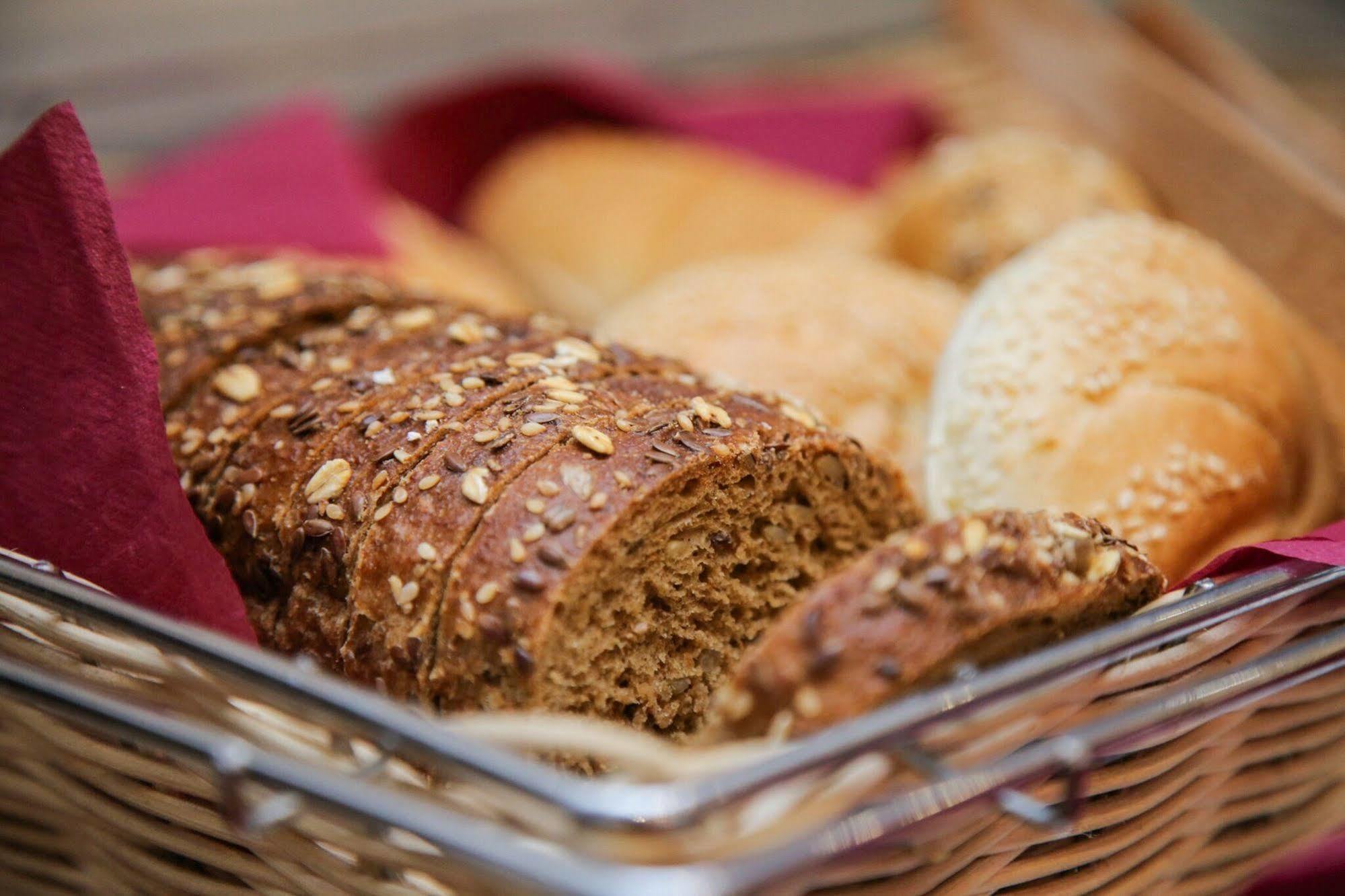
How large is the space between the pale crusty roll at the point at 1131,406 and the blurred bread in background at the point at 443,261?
86 centimetres

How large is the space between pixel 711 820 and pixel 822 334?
3.41ft

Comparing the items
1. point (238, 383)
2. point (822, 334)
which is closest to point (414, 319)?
point (238, 383)

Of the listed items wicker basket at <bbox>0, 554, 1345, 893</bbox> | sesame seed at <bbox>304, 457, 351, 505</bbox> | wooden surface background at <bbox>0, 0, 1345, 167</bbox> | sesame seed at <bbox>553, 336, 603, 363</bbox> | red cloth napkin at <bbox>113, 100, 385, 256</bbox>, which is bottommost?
wicker basket at <bbox>0, 554, 1345, 893</bbox>

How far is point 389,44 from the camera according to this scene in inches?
138

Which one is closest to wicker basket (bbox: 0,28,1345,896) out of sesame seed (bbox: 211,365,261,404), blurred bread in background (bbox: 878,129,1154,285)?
sesame seed (bbox: 211,365,261,404)

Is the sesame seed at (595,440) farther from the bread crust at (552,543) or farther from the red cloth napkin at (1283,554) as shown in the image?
the red cloth napkin at (1283,554)

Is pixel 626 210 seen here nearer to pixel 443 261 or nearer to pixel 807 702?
pixel 443 261

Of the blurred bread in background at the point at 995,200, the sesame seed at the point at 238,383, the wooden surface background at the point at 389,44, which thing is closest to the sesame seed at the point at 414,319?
the sesame seed at the point at 238,383

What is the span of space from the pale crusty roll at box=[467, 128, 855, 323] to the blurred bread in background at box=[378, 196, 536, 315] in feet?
0.34

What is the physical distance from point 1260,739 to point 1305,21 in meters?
3.40

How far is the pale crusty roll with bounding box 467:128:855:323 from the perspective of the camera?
8.24 ft

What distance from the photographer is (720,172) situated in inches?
107

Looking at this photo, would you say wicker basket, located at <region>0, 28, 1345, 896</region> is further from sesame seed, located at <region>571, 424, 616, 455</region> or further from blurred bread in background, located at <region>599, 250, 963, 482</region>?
blurred bread in background, located at <region>599, 250, 963, 482</region>

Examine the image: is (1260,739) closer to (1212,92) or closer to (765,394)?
(765,394)
